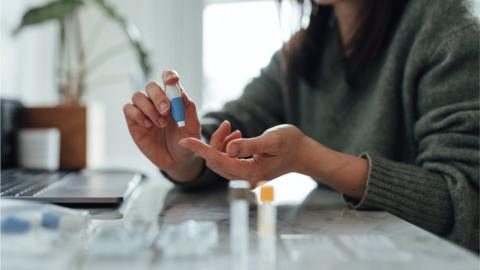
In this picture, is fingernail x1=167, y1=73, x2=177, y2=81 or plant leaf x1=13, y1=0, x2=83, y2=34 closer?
fingernail x1=167, y1=73, x2=177, y2=81

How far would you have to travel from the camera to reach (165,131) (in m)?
0.76

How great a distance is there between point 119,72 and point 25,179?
1.10 m

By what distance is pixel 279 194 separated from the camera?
826mm

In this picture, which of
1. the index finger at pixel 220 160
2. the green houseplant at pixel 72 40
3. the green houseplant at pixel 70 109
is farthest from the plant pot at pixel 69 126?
the index finger at pixel 220 160

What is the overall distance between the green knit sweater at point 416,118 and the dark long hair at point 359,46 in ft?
0.07

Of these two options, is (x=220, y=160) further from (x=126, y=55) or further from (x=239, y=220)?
(x=126, y=55)

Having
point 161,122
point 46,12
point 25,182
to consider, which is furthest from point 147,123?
point 46,12

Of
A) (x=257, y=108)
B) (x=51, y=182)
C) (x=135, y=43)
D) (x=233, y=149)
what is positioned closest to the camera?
(x=233, y=149)

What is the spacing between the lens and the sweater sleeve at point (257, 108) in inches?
39.8

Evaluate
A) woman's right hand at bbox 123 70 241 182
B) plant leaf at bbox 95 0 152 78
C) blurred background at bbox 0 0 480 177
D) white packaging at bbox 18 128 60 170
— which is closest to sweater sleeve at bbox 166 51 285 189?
woman's right hand at bbox 123 70 241 182

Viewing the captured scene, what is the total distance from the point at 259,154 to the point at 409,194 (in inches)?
7.8

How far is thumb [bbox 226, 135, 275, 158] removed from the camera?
0.58 meters

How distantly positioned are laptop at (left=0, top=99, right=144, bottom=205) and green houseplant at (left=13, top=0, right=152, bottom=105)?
29 centimetres

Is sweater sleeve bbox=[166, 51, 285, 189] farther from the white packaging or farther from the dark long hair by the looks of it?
the white packaging
